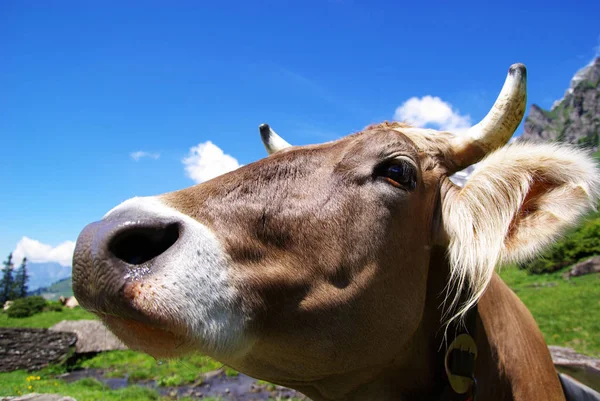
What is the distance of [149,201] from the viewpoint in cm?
197

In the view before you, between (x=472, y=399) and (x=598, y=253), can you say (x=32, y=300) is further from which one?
(x=598, y=253)

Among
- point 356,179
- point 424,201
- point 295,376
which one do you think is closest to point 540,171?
point 424,201

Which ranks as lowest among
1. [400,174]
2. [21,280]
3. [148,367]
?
[148,367]

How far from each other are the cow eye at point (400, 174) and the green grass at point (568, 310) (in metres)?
6.44

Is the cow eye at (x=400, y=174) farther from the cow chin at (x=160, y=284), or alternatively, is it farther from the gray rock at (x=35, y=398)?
the gray rock at (x=35, y=398)

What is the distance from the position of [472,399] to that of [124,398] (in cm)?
925

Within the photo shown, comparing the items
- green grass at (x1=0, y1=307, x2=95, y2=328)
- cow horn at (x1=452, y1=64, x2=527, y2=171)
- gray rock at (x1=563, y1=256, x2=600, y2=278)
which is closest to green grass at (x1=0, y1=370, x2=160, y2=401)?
cow horn at (x1=452, y1=64, x2=527, y2=171)

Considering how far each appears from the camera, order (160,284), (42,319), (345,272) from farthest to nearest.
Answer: (42,319) → (345,272) → (160,284)

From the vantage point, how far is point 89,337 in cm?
1764

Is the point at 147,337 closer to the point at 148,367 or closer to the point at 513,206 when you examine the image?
the point at 513,206

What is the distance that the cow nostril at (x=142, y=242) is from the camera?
5.79ft

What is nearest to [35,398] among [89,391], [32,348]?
[89,391]

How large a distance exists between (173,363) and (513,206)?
1036 centimetres

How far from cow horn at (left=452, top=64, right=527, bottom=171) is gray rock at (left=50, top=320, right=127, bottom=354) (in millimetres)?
16377
